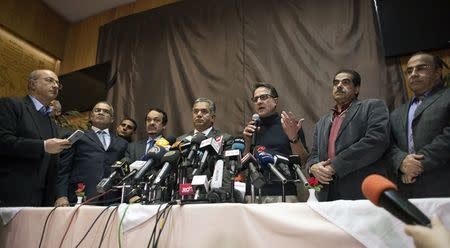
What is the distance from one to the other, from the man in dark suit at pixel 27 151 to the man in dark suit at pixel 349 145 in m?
1.40

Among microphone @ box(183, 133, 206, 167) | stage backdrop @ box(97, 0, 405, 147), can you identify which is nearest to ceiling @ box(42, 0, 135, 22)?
stage backdrop @ box(97, 0, 405, 147)

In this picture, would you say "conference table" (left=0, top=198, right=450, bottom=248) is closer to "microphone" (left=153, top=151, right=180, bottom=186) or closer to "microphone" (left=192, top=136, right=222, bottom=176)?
"microphone" (left=153, top=151, right=180, bottom=186)

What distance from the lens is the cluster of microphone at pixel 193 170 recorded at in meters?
1.29

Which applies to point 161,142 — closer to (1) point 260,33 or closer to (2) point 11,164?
(2) point 11,164

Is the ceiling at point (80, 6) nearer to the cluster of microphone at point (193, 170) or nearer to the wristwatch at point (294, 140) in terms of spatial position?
the wristwatch at point (294, 140)

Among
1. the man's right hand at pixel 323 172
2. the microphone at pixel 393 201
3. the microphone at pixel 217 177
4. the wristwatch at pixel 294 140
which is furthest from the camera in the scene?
the wristwatch at pixel 294 140

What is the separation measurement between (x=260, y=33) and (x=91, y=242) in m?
2.55

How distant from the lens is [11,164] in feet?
6.25

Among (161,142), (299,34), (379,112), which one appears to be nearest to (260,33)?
(299,34)

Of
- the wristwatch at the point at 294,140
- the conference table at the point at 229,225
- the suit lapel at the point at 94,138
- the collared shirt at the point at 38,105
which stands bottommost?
the conference table at the point at 229,225

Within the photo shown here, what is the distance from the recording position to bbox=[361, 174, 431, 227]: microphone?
0.56 meters

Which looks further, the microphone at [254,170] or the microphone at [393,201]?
the microphone at [254,170]

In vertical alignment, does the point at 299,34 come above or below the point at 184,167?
above

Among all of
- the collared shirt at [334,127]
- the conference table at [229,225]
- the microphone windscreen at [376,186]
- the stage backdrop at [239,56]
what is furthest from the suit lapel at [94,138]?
the microphone windscreen at [376,186]
